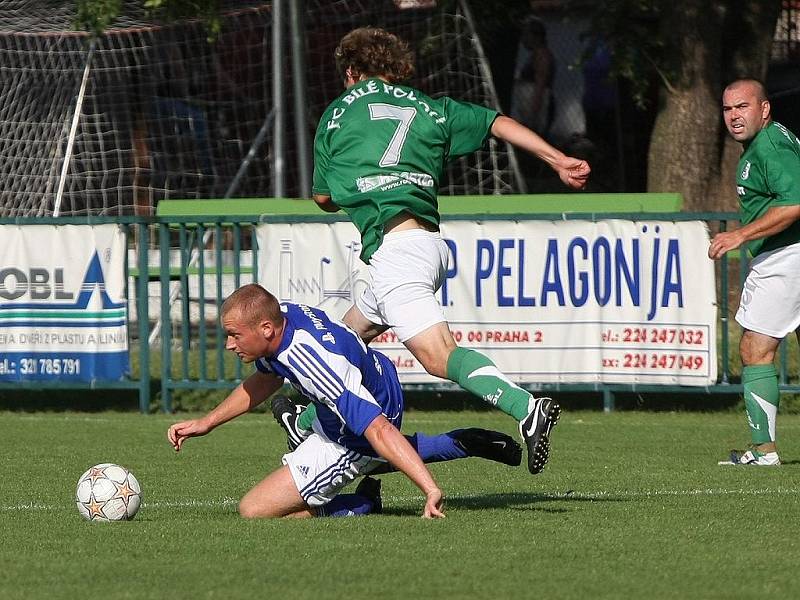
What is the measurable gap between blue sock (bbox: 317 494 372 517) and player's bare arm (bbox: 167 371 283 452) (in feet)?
1.78

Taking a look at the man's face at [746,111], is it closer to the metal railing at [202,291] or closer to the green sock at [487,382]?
the green sock at [487,382]

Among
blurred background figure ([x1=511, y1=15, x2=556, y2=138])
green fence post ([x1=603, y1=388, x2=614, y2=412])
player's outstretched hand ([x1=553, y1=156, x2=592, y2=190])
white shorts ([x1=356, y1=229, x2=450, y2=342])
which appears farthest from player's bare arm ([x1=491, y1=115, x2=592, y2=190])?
blurred background figure ([x1=511, y1=15, x2=556, y2=138])

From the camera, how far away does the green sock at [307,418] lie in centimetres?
704

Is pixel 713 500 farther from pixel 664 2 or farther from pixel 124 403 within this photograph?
pixel 664 2

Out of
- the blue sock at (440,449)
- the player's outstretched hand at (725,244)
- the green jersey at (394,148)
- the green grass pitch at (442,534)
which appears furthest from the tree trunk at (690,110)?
the blue sock at (440,449)

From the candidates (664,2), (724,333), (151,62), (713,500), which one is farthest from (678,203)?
(151,62)

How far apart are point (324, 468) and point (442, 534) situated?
764 millimetres

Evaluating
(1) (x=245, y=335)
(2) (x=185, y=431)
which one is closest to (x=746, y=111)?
(1) (x=245, y=335)

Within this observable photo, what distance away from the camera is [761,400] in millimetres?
8688

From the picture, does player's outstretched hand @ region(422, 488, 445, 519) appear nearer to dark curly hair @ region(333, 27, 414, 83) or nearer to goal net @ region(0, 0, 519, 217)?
dark curly hair @ region(333, 27, 414, 83)

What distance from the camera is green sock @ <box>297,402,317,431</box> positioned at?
7039mm

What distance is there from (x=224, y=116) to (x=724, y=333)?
370 inches

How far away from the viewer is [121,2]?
1553 centimetres

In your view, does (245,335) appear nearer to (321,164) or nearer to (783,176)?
(321,164)
